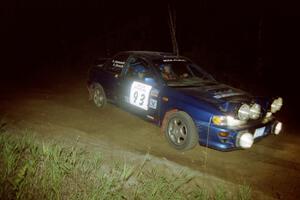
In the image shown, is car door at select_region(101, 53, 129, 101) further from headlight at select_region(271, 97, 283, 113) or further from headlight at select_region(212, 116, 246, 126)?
headlight at select_region(271, 97, 283, 113)

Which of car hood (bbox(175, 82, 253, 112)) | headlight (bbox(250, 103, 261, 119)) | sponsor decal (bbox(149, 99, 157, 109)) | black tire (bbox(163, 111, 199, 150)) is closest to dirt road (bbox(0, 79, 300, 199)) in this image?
black tire (bbox(163, 111, 199, 150))

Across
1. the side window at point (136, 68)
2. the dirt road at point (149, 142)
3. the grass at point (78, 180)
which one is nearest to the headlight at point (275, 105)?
the dirt road at point (149, 142)

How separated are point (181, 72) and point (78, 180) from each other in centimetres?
354

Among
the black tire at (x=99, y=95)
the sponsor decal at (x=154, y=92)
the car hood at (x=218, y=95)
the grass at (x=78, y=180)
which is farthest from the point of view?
the black tire at (x=99, y=95)

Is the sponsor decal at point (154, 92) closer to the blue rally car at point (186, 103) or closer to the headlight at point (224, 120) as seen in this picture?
the blue rally car at point (186, 103)

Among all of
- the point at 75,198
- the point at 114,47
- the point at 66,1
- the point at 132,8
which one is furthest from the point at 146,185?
the point at 66,1

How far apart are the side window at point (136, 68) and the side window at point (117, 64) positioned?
0.26 meters

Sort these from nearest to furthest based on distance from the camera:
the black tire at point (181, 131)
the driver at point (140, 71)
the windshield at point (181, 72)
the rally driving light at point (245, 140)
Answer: the rally driving light at point (245, 140)
the black tire at point (181, 131)
the windshield at point (181, 72)
the driver at point (140, 71)

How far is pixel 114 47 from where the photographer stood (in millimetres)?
17375

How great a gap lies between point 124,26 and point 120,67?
1280 cm

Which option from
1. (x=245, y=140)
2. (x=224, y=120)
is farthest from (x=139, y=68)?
(x=245, y=140)

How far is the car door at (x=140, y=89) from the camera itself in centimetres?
581

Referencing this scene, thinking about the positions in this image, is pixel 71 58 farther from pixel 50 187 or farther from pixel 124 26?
pixel 50 187

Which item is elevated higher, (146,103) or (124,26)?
(124,26)
